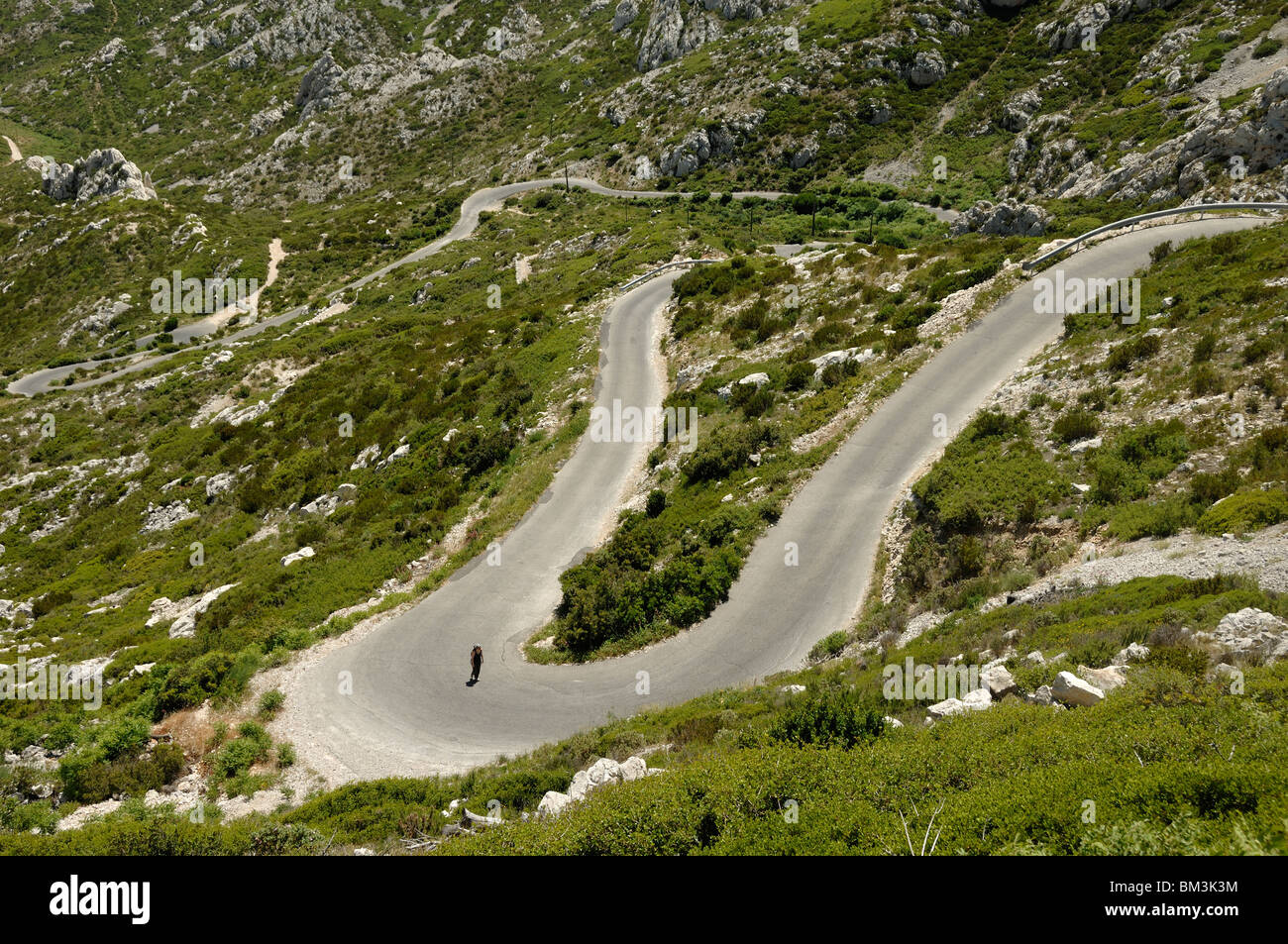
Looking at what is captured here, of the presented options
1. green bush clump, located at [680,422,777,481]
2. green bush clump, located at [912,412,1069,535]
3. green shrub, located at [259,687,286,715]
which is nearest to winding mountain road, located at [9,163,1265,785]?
green shrub, located at [259,687,286,715]

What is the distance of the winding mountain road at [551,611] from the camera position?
670 inches

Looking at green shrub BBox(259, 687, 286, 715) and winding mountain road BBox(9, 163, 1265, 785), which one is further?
green shrub BBox(259, 687, 286, 715)

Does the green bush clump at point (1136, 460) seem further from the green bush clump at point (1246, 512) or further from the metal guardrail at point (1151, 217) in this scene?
the metal guardrail at point (1151, 217)

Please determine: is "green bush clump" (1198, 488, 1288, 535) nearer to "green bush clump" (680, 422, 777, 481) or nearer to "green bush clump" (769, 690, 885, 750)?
"green bush clump" (769, 690, 885, 750)

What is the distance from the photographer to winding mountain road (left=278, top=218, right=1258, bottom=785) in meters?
17.0

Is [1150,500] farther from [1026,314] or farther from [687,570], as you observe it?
[1026,314]

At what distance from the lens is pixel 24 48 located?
194375mm

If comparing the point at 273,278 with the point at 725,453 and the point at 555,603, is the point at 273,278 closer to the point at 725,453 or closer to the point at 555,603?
the point at 725,453

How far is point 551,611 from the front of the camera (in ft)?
71.9

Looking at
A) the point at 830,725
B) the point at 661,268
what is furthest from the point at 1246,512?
the point at 661,268

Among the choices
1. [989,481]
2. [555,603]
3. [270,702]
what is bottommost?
[270,702]

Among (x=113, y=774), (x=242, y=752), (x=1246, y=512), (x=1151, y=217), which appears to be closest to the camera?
(x=1246, y=512)

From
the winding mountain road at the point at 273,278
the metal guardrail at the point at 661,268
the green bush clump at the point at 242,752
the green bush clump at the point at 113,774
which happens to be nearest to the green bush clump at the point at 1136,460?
the green bush clump at the point at 242,752
